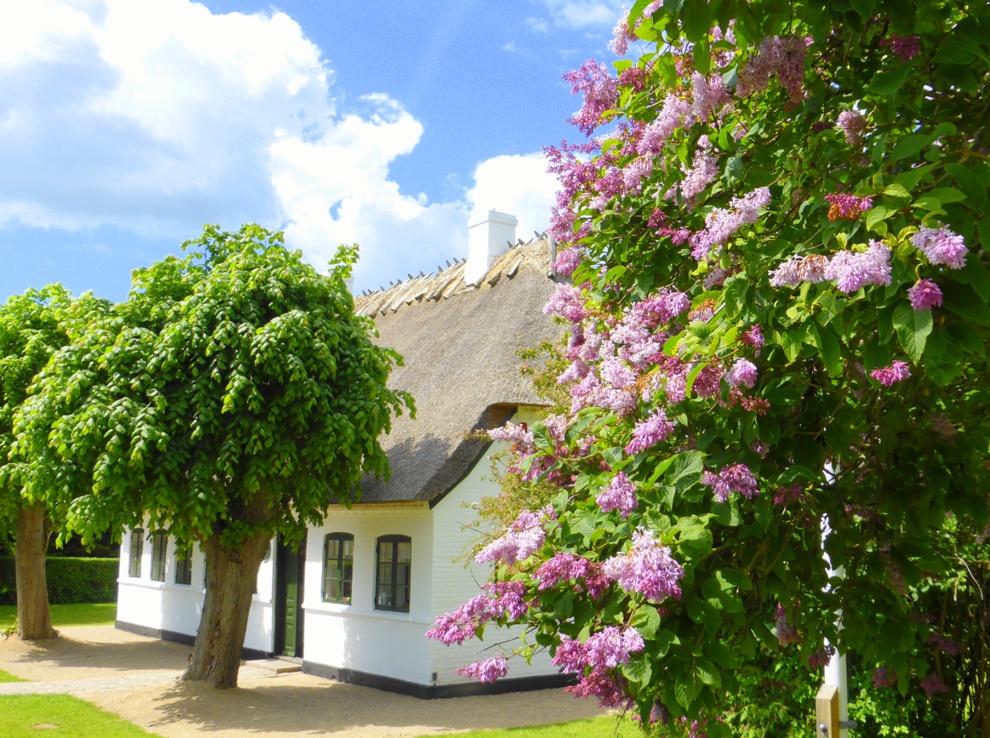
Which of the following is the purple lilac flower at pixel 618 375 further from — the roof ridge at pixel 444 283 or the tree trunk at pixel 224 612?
the roof ridge at pixel 444 283

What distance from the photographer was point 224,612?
13.0 meters

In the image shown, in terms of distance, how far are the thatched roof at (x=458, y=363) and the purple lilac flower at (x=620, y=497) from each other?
843cm

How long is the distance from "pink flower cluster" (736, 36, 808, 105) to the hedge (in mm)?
30225

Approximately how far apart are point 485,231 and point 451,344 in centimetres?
357

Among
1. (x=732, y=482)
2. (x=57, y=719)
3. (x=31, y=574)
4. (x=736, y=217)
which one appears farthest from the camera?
(x=31, y=574)

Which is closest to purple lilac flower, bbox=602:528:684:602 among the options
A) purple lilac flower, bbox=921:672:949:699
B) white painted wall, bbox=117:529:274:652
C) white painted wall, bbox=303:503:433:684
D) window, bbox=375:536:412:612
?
purple lilac flower, bbox=921:672:949:699

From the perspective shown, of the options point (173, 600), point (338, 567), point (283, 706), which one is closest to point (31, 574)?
point (173, 600)

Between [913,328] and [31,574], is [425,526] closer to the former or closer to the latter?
[31,574]

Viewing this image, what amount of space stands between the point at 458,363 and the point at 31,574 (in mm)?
10575

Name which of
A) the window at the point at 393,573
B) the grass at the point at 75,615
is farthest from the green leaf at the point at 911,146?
the grass at the point at 75,615

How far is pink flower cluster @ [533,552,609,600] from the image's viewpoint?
340 cm

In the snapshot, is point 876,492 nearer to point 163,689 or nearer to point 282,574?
point 163,689

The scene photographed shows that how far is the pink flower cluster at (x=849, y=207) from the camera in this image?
270 cm

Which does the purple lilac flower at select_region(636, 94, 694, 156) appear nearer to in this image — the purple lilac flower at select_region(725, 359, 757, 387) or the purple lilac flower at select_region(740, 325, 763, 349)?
the purple lilac flower at select_region(740, 325, 763, 349)
